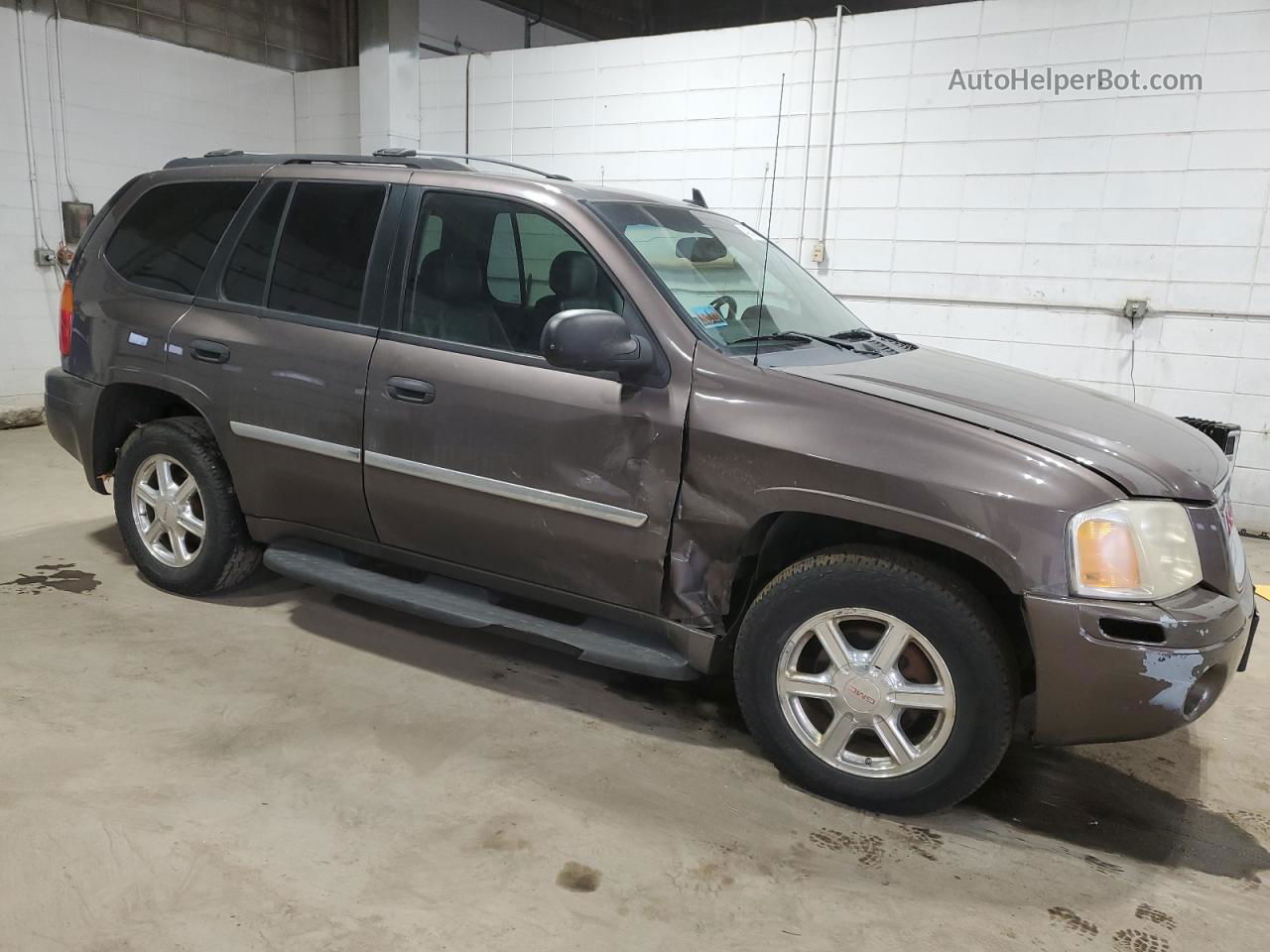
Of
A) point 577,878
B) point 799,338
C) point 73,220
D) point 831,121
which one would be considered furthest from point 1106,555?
point 73,220

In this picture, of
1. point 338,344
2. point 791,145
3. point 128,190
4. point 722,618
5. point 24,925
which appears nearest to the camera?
point 24,925

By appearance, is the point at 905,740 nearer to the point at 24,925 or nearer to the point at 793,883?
the point at 793,883

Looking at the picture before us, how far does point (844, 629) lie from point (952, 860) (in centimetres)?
61

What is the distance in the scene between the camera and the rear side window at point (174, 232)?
134 inches

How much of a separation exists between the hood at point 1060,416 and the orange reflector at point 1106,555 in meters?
0.11

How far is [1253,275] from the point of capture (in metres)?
5.16

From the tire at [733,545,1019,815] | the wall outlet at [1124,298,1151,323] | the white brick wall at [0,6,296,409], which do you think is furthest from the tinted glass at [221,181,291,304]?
the white brick wall at [0,6,296,409]

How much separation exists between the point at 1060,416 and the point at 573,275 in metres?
1.42

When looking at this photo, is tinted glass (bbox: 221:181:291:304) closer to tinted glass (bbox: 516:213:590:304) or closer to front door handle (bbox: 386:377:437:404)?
front door handle (bbox: 386:377:437:404)

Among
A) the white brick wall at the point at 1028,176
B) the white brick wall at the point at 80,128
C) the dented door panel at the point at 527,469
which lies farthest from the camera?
the white brick wall at the point at 80,128

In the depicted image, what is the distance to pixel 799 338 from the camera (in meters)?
2.87

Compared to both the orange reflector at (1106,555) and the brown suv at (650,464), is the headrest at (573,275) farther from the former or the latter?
the orange reflector at (1106,555)

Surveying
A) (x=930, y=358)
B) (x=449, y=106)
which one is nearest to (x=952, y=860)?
(x=930, y=358)

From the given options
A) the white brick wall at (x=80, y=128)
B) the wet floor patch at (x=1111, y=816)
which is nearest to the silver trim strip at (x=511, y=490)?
the wet floor patch at (x=1111, y=816)
